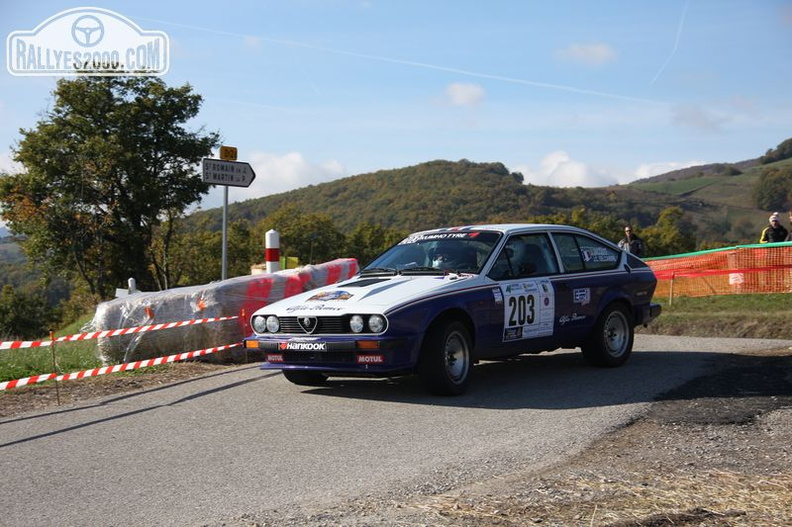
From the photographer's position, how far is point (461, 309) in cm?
809

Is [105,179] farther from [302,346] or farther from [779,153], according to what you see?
[779,153]

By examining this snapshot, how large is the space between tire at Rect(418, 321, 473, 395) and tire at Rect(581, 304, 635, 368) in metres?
2.15

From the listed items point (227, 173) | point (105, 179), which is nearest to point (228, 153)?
point (227, 173)

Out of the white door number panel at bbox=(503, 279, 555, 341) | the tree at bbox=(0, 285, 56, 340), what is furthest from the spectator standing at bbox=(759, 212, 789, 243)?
the tree at bbox=(0, 285, 56, 340)

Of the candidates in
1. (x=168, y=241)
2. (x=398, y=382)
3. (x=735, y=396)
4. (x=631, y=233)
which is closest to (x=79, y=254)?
(x=168, y=241)

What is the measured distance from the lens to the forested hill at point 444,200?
110 m

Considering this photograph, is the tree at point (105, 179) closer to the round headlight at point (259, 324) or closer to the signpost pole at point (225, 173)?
the signpost pole at point (225, 173)

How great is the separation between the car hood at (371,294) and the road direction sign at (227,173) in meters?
4.91

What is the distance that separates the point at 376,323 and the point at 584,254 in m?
3.41

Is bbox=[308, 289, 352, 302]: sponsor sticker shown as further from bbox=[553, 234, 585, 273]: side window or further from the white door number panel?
bbox=[553, 234, 585, 273]: side window

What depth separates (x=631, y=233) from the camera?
62.5 ft

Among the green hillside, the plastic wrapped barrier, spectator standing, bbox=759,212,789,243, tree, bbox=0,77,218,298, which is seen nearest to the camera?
the plastic wrapped barrier

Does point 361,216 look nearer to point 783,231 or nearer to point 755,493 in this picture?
point 783,231

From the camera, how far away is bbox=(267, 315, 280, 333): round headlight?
27.3 feet
